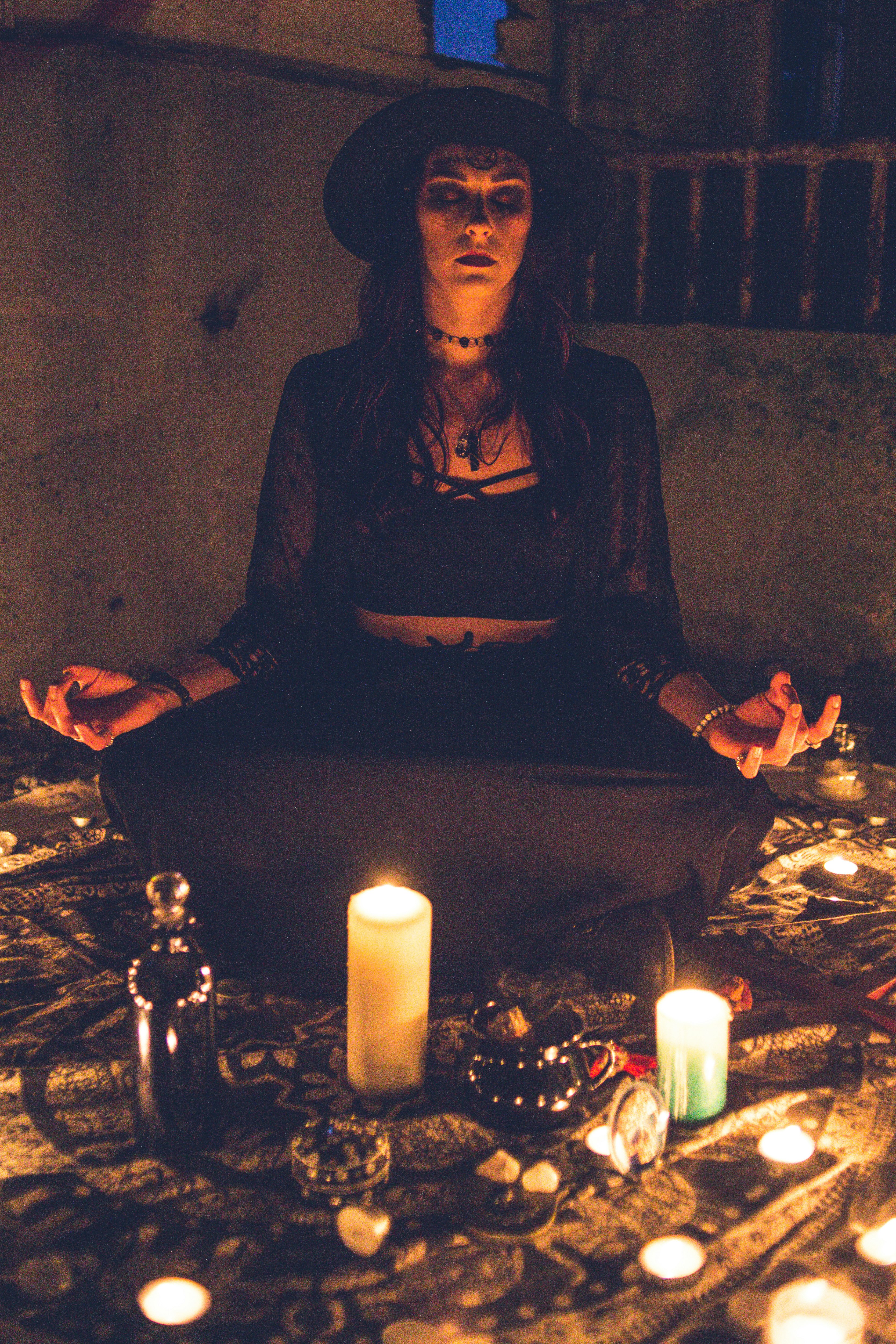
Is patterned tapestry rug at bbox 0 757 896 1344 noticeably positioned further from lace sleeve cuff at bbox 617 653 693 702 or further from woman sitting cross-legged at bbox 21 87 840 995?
lace sleeve cuff at bbox 617 653 693 702

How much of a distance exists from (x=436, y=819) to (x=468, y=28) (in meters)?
3.13

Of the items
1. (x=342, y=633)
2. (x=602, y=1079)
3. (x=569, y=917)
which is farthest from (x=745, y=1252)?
(x=342, y=633)

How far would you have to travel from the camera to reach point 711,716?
2316 millimetres

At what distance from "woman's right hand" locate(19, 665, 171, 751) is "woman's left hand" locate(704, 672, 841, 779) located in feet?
3.25

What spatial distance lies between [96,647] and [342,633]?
1494 mm

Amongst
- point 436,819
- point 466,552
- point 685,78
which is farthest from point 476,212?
point 685,78

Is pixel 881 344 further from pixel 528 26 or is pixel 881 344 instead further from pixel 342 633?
pixel 342 633

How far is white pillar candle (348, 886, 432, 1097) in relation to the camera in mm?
1893

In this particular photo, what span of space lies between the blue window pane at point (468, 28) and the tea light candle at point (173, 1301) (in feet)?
12.7

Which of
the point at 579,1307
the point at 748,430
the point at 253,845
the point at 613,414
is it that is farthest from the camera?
the point at 748,430

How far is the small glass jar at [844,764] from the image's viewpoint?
321 centimetres

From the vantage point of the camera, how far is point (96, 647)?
399 centimetres

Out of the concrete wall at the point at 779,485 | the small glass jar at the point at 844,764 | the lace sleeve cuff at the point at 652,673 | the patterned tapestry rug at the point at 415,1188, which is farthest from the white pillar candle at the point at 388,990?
the concrete wall at the point at 779,485

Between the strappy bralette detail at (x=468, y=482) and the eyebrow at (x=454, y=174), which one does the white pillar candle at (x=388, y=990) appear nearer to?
the strappy bralette detail at (x=468, y=482)
